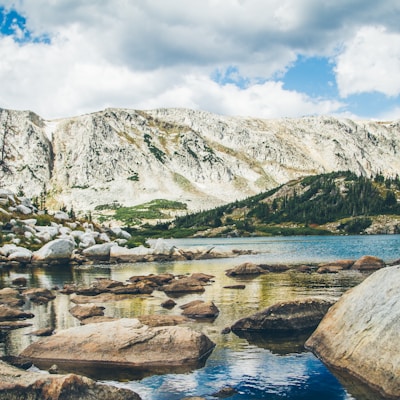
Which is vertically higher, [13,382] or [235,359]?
[13,382]

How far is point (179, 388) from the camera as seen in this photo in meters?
19.0

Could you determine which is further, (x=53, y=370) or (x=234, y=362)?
(x=234, y=362)

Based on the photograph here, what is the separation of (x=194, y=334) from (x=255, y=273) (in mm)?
41509

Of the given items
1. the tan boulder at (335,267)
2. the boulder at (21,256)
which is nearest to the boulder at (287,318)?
the tan boulder at (335,267)

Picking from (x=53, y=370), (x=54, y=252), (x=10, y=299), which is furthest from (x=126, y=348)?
(x=54, y=252)

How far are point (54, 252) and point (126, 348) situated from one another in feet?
214

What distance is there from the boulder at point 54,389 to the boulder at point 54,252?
68134 millimetres

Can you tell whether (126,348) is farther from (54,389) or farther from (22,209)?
(22,209)

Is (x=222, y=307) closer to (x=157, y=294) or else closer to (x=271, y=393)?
(x=157, y=294)

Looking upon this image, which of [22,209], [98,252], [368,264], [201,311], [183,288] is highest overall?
[22,209]

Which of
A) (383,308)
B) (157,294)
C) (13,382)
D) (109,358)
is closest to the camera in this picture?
(13,382)

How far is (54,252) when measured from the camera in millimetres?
83750

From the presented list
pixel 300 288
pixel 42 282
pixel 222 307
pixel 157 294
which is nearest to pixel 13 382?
pixel 222 307

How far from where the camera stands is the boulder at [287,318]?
90.9 ft
